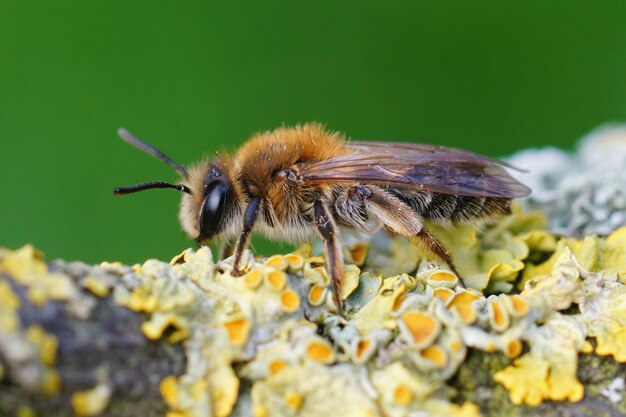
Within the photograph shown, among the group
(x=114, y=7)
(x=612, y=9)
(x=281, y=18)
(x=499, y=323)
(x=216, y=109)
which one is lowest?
(x=499, y=323)

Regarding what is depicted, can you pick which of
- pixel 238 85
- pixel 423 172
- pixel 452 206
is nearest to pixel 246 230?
pixel 423 172

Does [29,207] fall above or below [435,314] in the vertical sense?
above

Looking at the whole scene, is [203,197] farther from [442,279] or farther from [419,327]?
[419,327]

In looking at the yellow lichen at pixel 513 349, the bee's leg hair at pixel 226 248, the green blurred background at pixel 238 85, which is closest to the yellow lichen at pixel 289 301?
the yellow lichen at pixel 513 349

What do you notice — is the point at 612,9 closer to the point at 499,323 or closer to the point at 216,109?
the point at 216,109

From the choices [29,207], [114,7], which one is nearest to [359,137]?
[114,7]

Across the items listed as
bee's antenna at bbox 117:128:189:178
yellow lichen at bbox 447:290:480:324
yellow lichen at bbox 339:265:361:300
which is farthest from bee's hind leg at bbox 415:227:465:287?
bee's antenna at bbox 117:128:189:178

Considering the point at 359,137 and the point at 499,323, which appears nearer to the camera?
the point at 499,323
